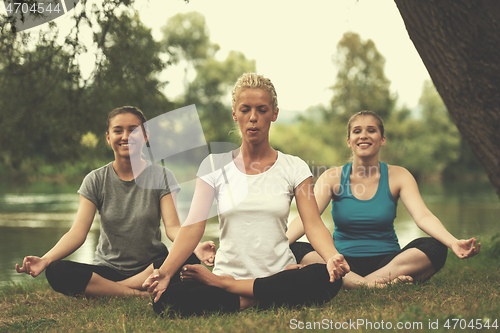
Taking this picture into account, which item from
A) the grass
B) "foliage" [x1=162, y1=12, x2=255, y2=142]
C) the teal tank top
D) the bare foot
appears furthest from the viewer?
"foliage" [x1=162, y1=12, x2=255, y2=142]

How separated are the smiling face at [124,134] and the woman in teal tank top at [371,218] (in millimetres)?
1340

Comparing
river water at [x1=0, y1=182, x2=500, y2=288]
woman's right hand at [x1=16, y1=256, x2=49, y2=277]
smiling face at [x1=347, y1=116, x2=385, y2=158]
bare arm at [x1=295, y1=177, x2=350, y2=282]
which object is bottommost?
river water at [x1=0, y1=182, x2=500, y2=288]

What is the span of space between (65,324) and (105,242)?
0.77m

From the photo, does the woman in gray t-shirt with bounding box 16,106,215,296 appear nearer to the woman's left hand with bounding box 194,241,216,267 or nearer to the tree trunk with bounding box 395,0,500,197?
the woman's left hand with bounding box 194,241,216,267

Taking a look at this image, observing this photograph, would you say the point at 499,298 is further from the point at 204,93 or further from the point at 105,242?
the point at 204,93

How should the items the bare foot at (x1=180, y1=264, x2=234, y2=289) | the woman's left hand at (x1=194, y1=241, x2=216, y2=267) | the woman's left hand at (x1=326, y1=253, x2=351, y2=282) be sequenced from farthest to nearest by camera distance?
1. the woman's left hand at (x1=194, y1=241, x2=216, y2=267)
2. the bare foot at (x1=180, y1=264, x2=234, y2=289)
3. the woman's left hand at (x1=326, y1=253, x2=351, y2=282)

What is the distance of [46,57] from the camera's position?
5.20m

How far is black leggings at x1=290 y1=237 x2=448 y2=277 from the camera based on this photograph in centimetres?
322

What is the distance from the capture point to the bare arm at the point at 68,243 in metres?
2.82

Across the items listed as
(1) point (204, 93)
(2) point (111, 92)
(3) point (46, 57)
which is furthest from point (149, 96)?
(1) point (204, 93)

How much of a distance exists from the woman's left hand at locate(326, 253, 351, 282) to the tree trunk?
1267 millimetres

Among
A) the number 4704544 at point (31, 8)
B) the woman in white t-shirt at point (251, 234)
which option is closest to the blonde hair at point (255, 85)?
the woman in white t-shirt at point (251, 234)

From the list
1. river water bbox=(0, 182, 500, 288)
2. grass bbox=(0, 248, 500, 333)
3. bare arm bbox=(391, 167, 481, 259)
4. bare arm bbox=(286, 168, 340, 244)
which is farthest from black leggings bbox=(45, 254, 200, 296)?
bare arm bbox=(391, 167, 481, 259)

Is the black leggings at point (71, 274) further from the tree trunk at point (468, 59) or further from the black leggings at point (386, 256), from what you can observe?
the tree trunk at point (468, 59)
